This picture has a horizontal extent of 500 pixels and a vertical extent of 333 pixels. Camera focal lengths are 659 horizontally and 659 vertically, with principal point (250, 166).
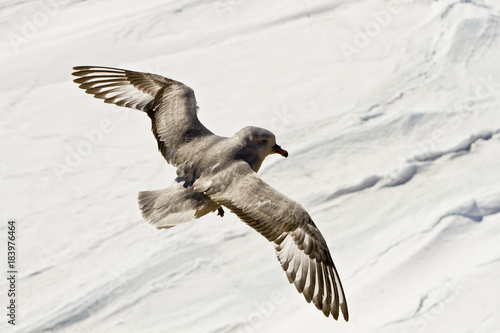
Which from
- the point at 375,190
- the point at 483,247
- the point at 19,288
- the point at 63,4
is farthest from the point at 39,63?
the point at 483,247

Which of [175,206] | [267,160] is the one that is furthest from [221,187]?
[267,160]

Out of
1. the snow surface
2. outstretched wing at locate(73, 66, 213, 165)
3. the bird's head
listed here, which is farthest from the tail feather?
the snow surface

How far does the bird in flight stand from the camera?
3.37 metres

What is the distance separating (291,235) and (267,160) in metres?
2.86

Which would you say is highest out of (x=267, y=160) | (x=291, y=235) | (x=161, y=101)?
(x=161, y=101)

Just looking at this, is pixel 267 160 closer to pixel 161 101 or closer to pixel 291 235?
pixel 161 101

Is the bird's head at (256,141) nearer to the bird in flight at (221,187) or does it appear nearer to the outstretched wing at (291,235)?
the bird in flight at (221,187)

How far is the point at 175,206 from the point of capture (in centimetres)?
371

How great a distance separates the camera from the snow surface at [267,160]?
5297 millimetres

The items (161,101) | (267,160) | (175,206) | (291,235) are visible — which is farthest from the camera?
(267,160)

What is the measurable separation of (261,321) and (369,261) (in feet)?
3.46

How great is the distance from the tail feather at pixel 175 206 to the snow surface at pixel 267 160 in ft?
5.70

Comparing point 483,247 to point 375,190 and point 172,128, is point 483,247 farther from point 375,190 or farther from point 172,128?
point 172,128

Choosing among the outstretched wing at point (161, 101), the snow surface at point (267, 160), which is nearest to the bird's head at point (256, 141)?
the outstretched wing at point (161, 101)
